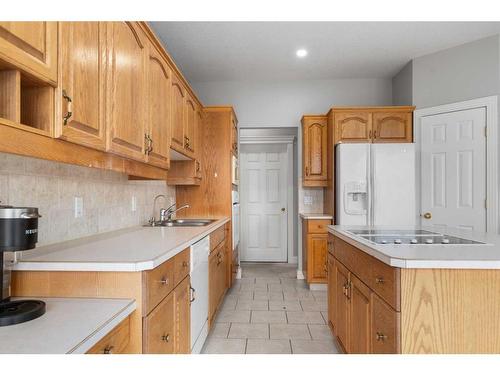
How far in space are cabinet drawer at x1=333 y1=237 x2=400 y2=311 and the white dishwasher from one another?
0.90 m

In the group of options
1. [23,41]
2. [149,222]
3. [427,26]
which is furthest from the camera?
[427,26]

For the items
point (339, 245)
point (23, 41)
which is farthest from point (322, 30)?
point (23, 41)

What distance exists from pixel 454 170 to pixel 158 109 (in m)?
3.11

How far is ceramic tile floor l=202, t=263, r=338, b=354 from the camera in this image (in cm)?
231

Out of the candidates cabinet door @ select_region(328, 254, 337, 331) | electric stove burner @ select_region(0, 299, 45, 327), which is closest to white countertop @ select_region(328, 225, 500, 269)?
cabinet door @ select_region(328, 254, 337, 331)

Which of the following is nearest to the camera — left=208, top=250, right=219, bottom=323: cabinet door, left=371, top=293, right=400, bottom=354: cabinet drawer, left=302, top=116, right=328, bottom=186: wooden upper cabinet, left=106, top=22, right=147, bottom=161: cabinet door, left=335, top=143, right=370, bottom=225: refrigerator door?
left=371, top=293, right=400, bottom=354: cabinet drawer

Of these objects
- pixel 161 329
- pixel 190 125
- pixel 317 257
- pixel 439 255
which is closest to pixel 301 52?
pixel 190 125

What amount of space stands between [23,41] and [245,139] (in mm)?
4383

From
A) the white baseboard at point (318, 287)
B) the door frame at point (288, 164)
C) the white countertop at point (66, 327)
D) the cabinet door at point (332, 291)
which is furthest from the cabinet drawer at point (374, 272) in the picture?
the door frame at point (288, 164)

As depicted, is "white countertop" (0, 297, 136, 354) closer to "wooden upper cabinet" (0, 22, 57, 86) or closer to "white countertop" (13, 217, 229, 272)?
"white countertop" (13, 217, 229, 272)

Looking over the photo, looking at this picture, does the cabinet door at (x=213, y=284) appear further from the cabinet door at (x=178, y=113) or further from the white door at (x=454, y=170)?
the white door at (x=454, y=170)

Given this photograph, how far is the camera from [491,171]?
10.2ft

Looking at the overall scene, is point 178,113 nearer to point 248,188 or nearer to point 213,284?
point 213,284

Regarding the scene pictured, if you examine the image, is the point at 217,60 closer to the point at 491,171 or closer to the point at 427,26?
the point at 427,26
